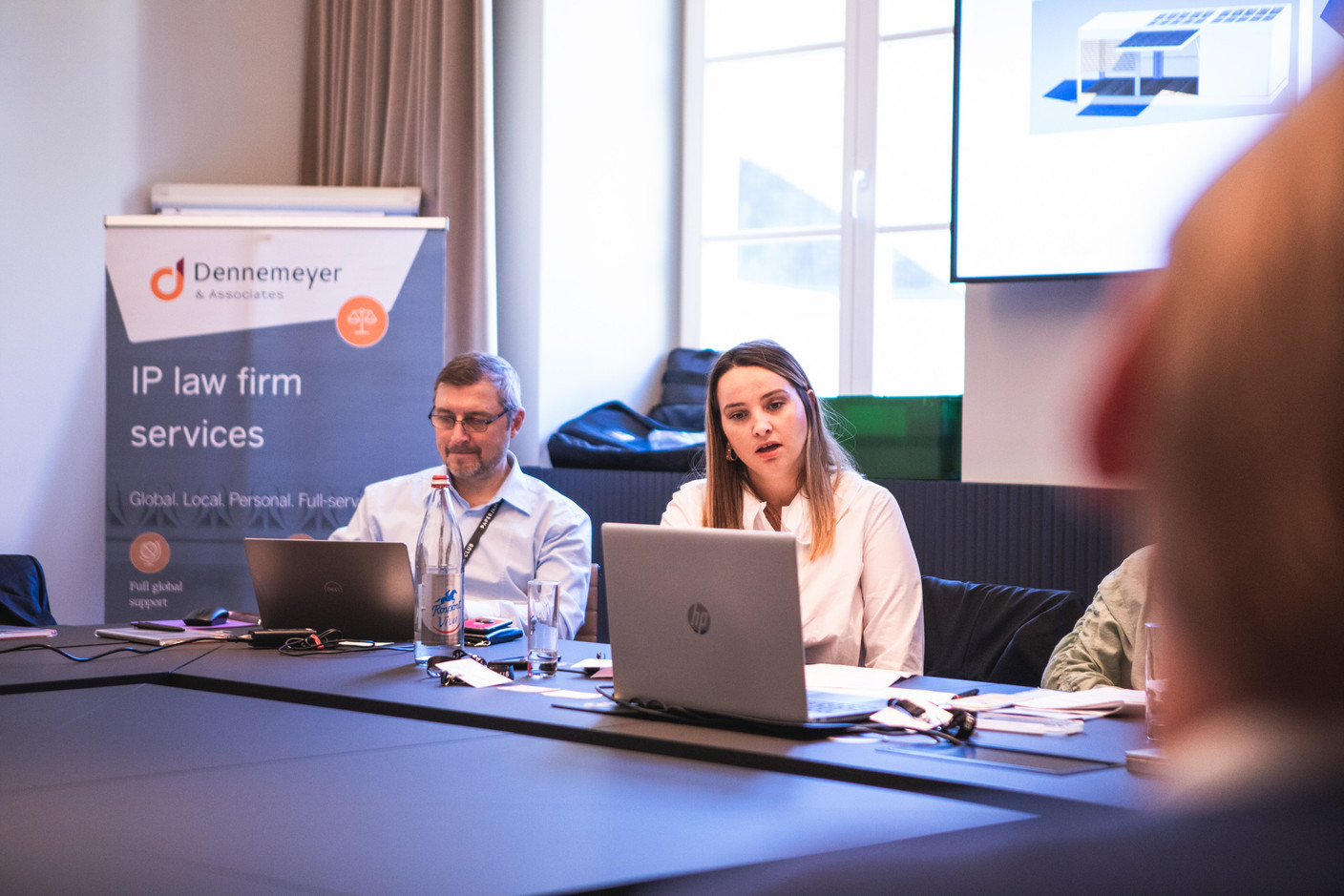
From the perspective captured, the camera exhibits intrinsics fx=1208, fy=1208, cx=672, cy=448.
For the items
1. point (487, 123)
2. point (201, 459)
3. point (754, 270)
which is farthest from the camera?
point (754, 270)

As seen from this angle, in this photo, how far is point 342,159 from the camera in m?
4.65

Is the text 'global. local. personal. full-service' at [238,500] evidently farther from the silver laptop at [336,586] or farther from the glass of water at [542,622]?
the glass of water at [542,622]

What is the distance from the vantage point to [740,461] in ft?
8.98

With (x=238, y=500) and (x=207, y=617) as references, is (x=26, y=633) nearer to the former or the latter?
(x=207, y=617)

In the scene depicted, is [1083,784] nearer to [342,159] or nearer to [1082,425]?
[1082,425]

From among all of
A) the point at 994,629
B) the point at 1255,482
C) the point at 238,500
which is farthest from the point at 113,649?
the point at 1255,482

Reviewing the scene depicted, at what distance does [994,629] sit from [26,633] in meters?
1.94

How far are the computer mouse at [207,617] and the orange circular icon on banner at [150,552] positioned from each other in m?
1.57

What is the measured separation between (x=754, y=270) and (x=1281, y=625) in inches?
182

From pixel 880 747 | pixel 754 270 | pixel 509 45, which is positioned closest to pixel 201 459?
pixel 509 45

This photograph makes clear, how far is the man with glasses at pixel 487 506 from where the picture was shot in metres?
3.02

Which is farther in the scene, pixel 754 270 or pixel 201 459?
pixel 754 270

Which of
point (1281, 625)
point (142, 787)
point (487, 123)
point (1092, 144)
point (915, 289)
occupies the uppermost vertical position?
point (487, 123)

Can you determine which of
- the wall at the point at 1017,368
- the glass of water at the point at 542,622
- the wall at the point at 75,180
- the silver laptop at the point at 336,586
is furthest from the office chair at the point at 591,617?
the wall at the point at 75,180
